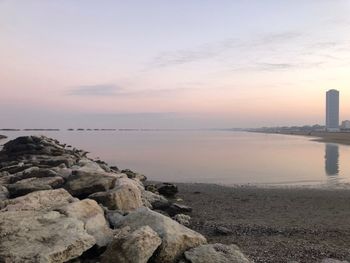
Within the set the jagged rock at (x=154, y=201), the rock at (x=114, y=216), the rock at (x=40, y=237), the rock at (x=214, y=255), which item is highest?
the rock at (x=40, y=237)

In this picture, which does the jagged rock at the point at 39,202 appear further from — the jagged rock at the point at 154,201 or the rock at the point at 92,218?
the jagged rock at the point at 154,201

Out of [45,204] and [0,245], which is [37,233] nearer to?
[0,245]

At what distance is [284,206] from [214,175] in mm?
11871

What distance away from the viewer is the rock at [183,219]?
1251 cm

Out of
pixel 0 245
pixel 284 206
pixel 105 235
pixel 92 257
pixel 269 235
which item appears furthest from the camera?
pixel 284 206

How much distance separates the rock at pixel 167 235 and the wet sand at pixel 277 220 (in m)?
1.40

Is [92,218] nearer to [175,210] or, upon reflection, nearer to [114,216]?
[114,216]

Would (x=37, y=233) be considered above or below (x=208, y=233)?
above

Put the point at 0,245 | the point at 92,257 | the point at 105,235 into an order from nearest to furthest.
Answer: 1. the point at 0,245
2. the point at 92,257
3. the point at 105,235

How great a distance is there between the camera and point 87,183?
496 inches

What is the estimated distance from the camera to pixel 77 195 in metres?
12.2

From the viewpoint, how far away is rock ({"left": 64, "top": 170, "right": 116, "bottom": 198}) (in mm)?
12305

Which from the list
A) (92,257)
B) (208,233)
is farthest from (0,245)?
(208,233)

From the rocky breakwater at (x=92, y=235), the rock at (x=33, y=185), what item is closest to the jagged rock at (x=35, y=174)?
the rock at (x=33, y=185)
